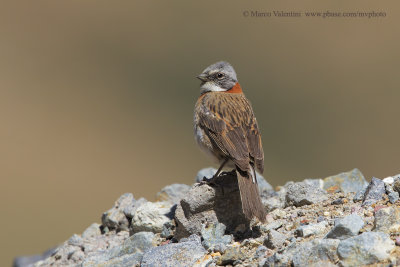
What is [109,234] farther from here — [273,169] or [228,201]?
[273,169]

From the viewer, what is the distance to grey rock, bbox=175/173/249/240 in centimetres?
780

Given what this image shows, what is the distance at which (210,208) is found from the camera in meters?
7.89

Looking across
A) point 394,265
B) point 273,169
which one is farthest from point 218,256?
point 273,169

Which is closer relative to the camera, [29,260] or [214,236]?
[214,236]

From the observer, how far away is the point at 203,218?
7820 mm

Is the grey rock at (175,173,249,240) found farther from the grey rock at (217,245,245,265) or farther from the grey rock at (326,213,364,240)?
the grey rock at (326,213,364,240)

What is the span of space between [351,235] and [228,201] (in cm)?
220

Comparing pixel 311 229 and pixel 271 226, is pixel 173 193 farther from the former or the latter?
pixel 311 229

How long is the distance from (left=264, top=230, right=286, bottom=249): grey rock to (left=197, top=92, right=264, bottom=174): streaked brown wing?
1.13 metres

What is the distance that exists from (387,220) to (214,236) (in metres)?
2.19

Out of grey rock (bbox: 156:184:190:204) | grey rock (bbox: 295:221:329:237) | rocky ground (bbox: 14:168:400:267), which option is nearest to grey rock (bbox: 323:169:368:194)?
rocky ground (bbox: 14:168:400:267)

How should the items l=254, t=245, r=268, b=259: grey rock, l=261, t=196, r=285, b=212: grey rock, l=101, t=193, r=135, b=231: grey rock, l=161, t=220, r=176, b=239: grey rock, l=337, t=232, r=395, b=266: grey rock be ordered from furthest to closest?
l=101, t=193, r=135, b=231: grey rock
l=261, t=196, r=285, b=212: grey rock
l=161, t=220, r=176, b=239: grey rock
l=254, t=245, r=268, b=259: grey rock
l=337, t=232, r=395, b=266: grey rock

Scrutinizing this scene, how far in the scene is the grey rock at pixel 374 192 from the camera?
7285mm

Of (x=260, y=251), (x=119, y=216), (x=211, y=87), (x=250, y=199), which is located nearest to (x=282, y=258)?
(x=260, y=251)
